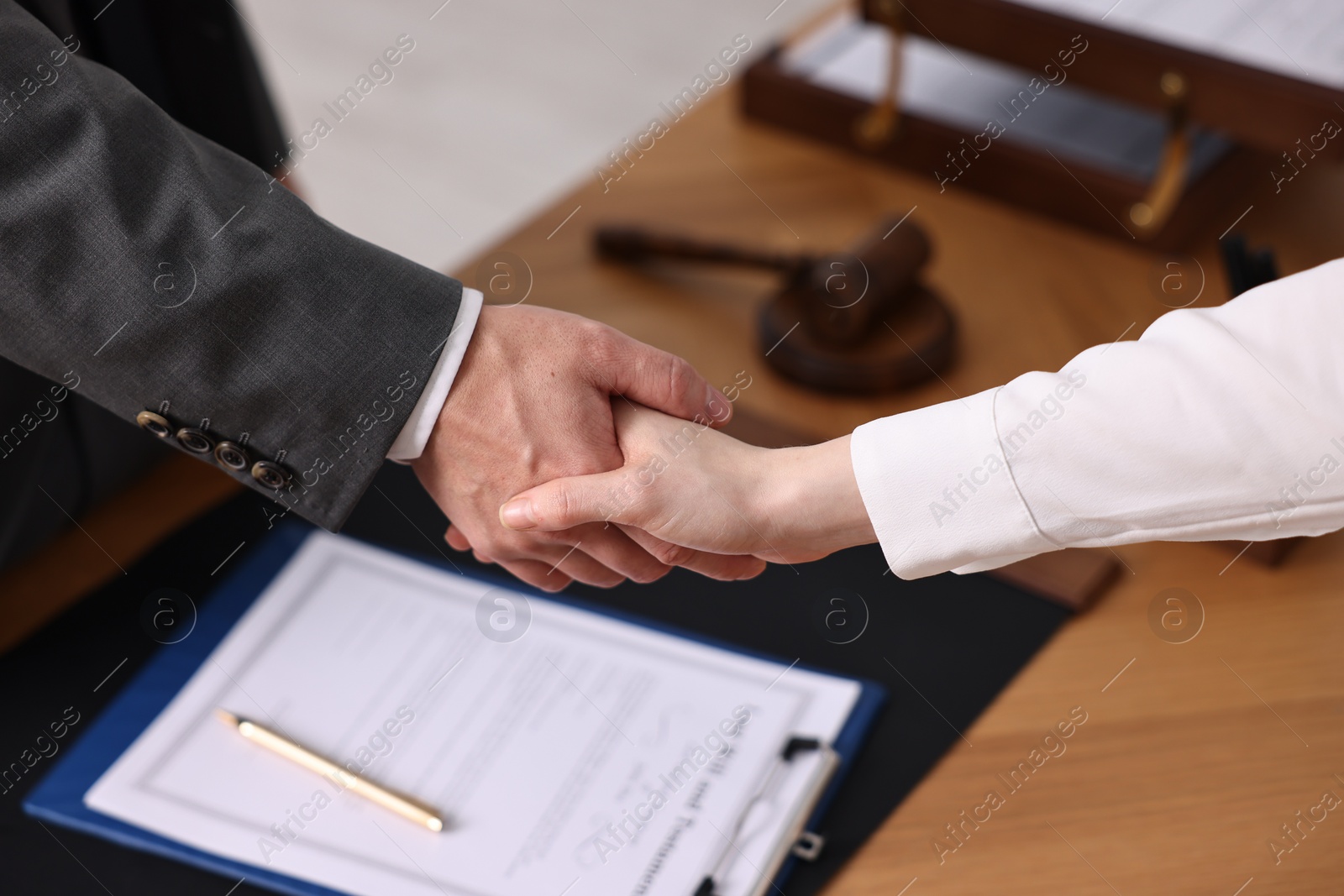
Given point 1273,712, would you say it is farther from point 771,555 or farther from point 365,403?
point 365,403

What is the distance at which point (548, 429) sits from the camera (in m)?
0.94

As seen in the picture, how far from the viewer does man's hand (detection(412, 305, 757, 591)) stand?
3.07 ft

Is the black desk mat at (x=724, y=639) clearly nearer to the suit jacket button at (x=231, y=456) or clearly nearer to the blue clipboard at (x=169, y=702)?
the blue clipboard at (x=169, y=702)

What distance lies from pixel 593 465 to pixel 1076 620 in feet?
1.28

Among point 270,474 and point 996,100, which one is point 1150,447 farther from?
point 996,100

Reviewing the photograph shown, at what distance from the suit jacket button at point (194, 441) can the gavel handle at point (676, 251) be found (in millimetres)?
522

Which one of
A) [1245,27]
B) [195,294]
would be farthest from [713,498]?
[1245,27]

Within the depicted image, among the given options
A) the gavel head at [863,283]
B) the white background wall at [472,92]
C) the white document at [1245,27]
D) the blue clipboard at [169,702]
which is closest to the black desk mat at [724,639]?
the blue clipboard at [169,702]

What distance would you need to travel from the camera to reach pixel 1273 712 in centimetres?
84

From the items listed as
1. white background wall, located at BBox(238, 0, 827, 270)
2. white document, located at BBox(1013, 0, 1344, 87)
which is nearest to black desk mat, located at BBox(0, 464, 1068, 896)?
white document, located at BBox(1013, 0, 1344, 87)

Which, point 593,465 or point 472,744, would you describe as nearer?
point 472,744

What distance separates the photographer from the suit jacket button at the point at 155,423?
0.88 metres

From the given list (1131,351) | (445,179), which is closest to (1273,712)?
(1131,351)

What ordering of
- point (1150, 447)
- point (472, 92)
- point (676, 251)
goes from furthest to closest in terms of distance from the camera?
point (472, 92)
point (676, 251)
point (1150, 447)
